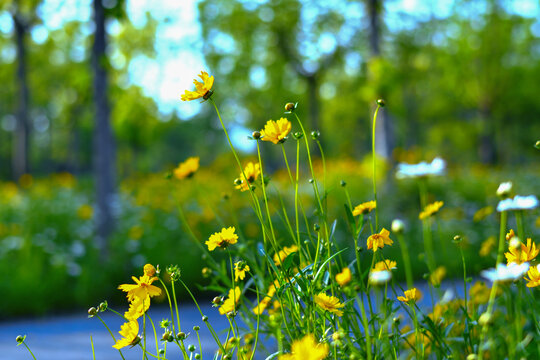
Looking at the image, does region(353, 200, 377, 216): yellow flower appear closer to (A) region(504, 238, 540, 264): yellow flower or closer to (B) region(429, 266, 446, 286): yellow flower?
(B) region(429, 266, 446, 286): yellow flower

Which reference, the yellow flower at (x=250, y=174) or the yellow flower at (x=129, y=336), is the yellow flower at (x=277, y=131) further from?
the yellow flower at (x=129, y=336)

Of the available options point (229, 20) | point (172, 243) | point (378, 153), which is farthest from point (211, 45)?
point (172, 243)

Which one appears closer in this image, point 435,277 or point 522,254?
point 522,254

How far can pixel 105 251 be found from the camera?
4328mm

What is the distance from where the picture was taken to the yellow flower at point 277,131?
119 cm

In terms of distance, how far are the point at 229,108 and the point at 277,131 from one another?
1558 cm

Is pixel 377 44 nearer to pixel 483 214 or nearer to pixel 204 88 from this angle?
A: pixel 483 214

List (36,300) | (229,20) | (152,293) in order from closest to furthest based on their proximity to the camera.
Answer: (152,293) < (36,300) < (229,20)

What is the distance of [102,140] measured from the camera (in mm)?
4383

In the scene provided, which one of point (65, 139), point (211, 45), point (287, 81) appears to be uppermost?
point (211, 45)

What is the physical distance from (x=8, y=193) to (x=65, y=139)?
2350cm

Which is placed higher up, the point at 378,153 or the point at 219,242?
the point at 219,242

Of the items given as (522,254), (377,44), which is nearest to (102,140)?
(522,254)

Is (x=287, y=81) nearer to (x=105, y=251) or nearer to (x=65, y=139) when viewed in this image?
(x=105, y=251)
